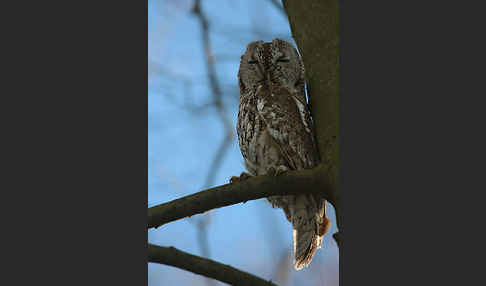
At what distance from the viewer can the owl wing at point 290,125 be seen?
273 centimetres

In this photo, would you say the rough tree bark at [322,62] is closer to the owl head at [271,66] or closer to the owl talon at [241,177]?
the owl head at [271,66]

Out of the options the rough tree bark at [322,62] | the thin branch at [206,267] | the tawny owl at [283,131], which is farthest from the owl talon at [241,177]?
the thin branch at [206,267]

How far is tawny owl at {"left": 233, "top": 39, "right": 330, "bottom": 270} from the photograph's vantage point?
9.15 feet

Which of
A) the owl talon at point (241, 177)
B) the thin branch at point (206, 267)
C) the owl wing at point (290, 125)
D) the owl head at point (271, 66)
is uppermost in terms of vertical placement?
the owl head at point (271, 66)

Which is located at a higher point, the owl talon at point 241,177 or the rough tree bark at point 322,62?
the rough tree bark at point 322,62

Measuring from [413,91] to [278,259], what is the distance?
131cm

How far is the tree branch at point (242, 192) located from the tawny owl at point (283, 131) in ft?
1.14

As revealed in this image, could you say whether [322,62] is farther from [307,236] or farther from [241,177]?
[307,236]

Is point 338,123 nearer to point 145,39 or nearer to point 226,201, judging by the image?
point 226,201

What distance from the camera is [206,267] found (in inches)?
84.5

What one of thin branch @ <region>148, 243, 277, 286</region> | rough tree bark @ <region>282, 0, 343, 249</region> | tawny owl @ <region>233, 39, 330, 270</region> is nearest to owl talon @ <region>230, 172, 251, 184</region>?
tawny owl @ <region>233, 39, 330, 270</region>

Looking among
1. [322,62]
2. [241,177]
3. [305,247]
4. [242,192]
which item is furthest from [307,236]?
[322,62]

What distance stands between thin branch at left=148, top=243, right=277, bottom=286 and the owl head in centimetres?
133

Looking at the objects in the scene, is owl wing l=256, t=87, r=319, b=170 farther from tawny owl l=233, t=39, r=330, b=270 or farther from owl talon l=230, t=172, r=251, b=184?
owl talon l=230, t=172, r=251, b=184
